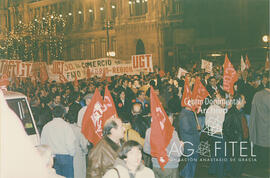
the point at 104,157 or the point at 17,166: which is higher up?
the point at 17,166

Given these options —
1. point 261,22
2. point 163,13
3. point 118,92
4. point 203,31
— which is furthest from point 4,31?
point 118,92

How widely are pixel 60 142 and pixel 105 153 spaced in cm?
223

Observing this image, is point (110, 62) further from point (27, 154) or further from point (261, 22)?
point (27, 154)

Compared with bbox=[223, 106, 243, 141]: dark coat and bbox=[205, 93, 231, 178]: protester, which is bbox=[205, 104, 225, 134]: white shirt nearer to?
bbox=[205, 93, 231, 178]: protester

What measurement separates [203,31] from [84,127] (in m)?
23.7

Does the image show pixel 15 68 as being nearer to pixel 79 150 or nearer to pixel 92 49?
pixel 79 150

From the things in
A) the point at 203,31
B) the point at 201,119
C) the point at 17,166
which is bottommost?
the point at 201,119

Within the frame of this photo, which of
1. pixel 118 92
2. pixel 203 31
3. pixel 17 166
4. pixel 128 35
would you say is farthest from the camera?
pixel 128 35

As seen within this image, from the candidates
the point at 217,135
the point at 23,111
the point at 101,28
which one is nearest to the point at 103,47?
the point at 101,28

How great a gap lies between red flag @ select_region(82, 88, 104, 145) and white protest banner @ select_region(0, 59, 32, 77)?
10471mm

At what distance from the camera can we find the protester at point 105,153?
4.62m

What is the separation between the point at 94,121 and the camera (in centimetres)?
730

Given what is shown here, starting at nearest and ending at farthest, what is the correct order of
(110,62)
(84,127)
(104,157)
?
(104,157) → (84,127) → (110,62)

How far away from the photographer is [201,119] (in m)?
9.47
